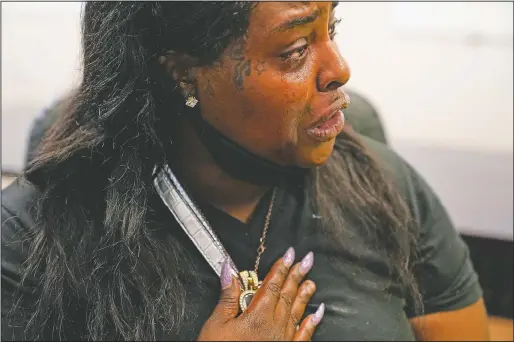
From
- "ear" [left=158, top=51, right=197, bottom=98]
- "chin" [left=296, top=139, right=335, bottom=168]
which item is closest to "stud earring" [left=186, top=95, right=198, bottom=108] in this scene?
"ear" [left=158, top=51, right=197, bottom=98]

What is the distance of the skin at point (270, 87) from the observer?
1.86 feet

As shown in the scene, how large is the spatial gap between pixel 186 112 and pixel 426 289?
382mm

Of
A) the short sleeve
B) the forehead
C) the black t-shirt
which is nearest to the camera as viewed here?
the forehead

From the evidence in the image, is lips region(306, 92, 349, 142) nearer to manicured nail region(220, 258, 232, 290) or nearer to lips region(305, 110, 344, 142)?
lips region(305, 110, 344, 142)

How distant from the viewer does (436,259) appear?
81cm

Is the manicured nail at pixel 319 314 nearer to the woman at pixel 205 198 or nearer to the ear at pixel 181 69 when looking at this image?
the woman at pixel 205 198

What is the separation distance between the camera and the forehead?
1.83ft

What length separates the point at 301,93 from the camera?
1.94ft

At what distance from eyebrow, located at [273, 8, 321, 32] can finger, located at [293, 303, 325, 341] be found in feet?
0.95

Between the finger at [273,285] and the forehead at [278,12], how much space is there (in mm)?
236

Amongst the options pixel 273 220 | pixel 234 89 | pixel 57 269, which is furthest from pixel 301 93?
pixel 57 269

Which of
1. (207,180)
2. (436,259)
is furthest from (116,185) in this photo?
(436,259)

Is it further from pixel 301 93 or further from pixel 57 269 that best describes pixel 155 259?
pixel 301 93

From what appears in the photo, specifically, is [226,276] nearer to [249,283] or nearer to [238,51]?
[249,283]
